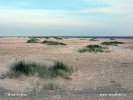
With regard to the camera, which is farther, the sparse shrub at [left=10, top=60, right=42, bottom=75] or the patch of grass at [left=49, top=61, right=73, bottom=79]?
the sparse shrub at [left=10, top=60, right=42, bottom=75]

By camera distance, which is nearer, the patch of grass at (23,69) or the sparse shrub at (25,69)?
the patch of grass at (23,69)

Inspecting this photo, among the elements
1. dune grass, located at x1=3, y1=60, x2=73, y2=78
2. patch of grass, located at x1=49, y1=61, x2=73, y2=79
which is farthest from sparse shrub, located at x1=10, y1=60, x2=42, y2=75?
patch of grass, located at x1=49, y1=61, x2=73, y2=79

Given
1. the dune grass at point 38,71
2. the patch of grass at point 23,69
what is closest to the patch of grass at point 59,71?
the dune grass at point 38,71

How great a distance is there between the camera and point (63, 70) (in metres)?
15.8

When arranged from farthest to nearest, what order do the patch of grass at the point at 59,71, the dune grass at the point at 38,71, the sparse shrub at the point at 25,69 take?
the sparse shrub at the point at 25,69 → the patch of grass at the point at 59,71 → the dune grass at the point at 38,71

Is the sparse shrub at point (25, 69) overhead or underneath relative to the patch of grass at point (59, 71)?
overhead

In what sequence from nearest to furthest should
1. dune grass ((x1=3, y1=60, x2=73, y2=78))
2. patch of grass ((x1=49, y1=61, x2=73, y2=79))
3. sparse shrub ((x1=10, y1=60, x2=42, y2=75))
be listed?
dune grass ((x1=3, y1=60, x2=73, y2=78))
patch of grass ((x1=49, y1=61, x2=73, y2=79))
sparse shrub ((x1=10, y1=60, x2=42, y2=75))

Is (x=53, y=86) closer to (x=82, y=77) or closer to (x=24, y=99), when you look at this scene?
(x=24, y=99)

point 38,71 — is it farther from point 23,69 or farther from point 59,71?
point 59,71

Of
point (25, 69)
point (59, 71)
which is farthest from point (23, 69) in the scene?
point (59, 71)

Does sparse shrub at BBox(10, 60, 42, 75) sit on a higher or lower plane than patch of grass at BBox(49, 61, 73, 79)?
higher

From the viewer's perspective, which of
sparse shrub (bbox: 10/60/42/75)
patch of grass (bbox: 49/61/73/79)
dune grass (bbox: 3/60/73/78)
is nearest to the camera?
dune grass (bbox: 3/60/73/78)

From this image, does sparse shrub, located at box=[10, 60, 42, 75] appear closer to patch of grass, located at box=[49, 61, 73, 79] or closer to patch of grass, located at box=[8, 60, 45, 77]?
patch of grass, located at box=[8, 60, 45, 77]

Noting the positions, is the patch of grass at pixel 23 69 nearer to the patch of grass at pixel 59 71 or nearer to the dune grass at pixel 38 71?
the dune grass at pixel 38 71
